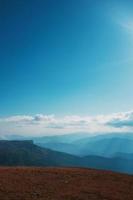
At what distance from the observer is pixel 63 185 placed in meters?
24.2

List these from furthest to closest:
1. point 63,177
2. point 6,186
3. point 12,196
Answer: point 63,177
point 6,186
point 12,196

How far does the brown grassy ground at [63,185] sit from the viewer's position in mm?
20984

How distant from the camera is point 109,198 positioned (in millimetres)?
20984

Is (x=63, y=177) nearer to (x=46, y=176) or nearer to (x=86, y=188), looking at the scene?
(x=46, y=176)

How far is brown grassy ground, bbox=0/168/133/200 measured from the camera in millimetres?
20984

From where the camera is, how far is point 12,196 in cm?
2044

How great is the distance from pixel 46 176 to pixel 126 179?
26.6 ft

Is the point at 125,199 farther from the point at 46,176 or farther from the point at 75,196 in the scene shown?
the point at 46,176

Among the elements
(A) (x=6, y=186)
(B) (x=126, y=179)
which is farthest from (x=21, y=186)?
(B) (x=126, y=179)

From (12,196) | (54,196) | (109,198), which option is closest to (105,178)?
(109,198)

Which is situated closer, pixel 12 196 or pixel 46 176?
pixel 12 196

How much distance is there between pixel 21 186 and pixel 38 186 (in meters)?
1.41

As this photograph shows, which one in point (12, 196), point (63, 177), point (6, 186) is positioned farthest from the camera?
point (63, 177)

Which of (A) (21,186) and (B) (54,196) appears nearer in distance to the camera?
(B) (54,196)
